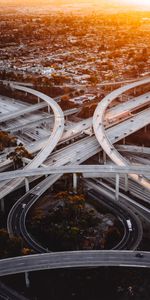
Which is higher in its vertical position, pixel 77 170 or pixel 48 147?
pixel 48 147

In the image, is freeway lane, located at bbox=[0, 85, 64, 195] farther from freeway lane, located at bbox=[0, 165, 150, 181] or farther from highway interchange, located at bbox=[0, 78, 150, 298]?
freeway lane, located at bbox=[0, 165, 150, 181]

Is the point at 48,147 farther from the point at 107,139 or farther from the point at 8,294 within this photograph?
the point at 8,294

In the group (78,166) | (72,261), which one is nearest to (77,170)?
(78,166)

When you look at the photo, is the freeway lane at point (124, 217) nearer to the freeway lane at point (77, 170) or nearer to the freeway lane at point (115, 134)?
the freeway lane at point (77, 170)

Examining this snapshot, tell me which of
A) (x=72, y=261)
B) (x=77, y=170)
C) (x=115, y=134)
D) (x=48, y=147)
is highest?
(x=115, y=134)

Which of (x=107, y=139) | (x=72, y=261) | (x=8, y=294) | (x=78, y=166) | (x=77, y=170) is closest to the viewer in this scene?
(x=8, y=294)

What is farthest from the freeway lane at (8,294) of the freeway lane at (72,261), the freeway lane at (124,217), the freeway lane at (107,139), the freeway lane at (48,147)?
the freeway lane at (107,139)

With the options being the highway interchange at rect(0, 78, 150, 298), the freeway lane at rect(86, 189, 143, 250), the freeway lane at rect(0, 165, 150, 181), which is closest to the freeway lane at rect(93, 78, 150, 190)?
the highway interchange at rect(0, 78, 150, 298)

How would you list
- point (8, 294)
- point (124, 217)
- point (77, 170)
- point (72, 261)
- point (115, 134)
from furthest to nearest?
point (115, 134)
point (77, 170)
point (124, 217)
point (72, 261)
point (8, 294)

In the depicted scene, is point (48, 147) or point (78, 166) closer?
point (78, 166)
